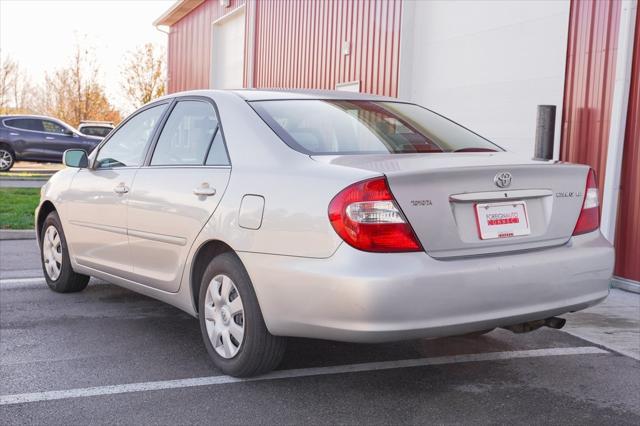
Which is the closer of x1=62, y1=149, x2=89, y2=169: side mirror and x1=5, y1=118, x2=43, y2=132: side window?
Result: x1=62, y1=149, x2=89, y2=169: side mirror

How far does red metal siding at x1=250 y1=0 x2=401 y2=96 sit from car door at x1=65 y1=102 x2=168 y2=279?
229 inches

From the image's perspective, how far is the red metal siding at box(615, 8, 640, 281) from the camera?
6672 mm

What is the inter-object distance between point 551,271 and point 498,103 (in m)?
5.36

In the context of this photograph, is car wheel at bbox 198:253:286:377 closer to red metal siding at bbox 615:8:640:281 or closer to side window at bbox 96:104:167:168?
side window at bbox 96:104:167:168

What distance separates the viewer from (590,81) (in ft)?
23.6

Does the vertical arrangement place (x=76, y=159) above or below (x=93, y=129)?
below

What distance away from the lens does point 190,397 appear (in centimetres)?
367

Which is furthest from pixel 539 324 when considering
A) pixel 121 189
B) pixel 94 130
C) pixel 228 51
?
pixel 94 130

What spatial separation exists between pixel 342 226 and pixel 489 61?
19.8 ft

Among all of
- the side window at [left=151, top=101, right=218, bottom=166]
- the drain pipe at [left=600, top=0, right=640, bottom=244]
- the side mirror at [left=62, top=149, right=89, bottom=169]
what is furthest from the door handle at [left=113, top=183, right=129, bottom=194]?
the drain pipe at [left=600, top=0, right=640, bottom=244]

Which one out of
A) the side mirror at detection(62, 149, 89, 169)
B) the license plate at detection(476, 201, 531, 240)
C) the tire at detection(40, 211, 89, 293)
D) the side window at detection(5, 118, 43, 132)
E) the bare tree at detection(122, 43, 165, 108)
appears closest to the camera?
the license plate at detection(476, 201, 531, 240)

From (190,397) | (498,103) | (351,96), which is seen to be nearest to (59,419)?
(190,397)

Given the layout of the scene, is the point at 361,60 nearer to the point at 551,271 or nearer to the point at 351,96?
the point at 351,96

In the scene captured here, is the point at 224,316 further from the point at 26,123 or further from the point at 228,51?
the point at 26,123
